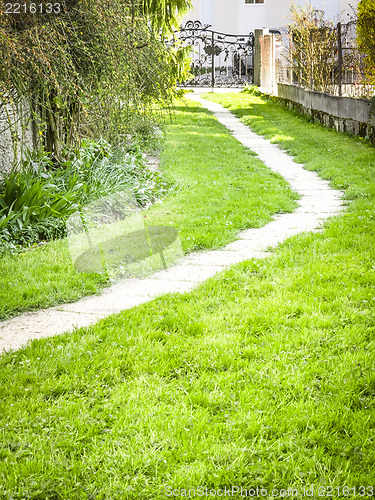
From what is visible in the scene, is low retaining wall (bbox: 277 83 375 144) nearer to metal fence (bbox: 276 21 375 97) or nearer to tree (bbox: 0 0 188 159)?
metal fence (bbox: 276 21 375 97)

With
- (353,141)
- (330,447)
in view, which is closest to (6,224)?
(330,447)

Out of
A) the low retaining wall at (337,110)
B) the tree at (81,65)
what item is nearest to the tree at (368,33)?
the low retaining wall at (337,110)

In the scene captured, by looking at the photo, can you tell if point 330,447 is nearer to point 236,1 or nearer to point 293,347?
point 293,347

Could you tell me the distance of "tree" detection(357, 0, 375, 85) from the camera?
10.8 meters

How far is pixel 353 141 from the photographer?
11.2 metres

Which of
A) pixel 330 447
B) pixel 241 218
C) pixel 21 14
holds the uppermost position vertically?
pixel 21 14

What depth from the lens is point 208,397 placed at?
9.44ft

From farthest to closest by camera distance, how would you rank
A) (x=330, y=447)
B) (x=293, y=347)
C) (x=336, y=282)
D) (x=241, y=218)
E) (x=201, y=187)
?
(x=201, y=187) < (x=241, y=218) < (x=336, y=282) < (x=293, y=347) < (x=330, y=447)

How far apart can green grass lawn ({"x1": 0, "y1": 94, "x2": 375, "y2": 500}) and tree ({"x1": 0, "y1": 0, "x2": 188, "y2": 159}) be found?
2.75 m

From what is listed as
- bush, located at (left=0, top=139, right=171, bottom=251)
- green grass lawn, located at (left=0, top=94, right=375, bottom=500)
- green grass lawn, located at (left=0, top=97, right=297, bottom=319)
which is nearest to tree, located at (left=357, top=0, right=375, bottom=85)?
green grass lawn, located at (left=0, top=97, right=297, bottom=319)

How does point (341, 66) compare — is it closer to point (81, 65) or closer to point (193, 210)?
point (193, 210)

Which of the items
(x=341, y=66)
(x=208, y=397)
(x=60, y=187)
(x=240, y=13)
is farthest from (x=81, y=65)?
(x=240, y=13)

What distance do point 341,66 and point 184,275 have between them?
929 centimetres

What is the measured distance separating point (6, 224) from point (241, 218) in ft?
8.29
